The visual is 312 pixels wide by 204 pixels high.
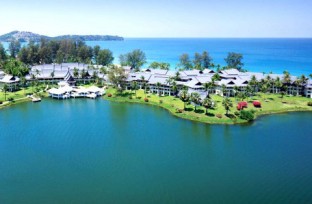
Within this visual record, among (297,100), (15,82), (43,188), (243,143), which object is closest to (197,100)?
(243,143)

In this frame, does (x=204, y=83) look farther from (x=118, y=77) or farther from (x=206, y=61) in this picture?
(x=206, y=61)

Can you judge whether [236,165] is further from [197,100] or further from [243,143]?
[197,100]

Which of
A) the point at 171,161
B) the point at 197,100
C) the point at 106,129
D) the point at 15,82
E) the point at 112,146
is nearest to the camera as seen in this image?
the point at 171,161

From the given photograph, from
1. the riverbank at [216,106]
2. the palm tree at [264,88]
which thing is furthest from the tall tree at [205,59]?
the riverbank at [216,106]

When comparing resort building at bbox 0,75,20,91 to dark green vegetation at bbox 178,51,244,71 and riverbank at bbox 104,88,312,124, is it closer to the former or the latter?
riverbank at bbox 104,88,312,124

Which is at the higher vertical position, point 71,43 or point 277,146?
point 71,43

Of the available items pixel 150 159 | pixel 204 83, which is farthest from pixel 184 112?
pixel 150 159

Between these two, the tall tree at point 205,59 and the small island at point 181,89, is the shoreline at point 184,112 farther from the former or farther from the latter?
the tall tree at point 205,59
